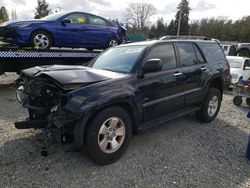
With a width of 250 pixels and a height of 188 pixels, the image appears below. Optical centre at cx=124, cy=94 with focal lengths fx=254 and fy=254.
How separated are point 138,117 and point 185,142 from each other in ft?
3.98

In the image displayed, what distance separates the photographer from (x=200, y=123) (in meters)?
5.62

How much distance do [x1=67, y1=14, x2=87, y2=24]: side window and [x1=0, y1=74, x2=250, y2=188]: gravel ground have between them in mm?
4157

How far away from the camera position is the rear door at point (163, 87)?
4.01 meters

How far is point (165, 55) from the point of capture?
179 inches

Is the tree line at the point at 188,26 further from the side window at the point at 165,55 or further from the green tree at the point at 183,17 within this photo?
the side window at the point at 165,55

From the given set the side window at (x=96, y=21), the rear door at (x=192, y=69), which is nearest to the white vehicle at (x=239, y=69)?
the side window at (x=96, y=21)

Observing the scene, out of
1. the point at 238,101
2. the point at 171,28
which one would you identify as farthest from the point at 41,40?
the point at 171,28

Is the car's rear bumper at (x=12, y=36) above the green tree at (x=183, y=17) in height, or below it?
below

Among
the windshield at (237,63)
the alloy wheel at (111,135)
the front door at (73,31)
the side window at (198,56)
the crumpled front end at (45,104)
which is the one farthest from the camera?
the windshield at (237,63)

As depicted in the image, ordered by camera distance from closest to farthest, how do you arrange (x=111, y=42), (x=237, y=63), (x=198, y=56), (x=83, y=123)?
(x=83, y=123) < (x=198, y=56) < (x=111, y=42) < (x=237, y=63)

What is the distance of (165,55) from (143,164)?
1.98 meters

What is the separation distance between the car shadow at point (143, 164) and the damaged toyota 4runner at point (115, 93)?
279 millimetres

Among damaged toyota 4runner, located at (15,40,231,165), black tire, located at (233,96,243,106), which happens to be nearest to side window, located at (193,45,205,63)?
damaged toyota 4runner, located at (15,40,231,165)

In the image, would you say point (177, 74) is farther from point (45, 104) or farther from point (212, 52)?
point (45, 104)
